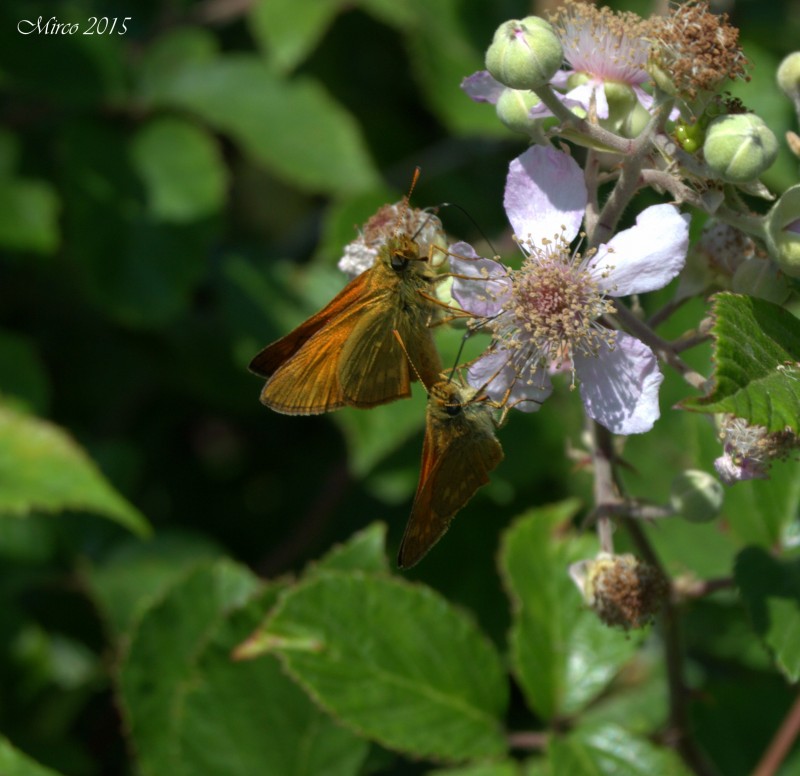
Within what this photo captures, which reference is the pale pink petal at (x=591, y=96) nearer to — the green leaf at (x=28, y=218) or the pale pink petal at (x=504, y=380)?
the pale pink petal at (x=504, y=380)

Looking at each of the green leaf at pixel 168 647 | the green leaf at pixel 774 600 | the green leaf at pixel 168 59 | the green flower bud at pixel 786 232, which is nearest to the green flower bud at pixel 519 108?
the green flower bud at pixel 786 232

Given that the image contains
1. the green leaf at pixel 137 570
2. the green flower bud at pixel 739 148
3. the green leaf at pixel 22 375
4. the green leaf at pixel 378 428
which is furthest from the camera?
the green leaf at pixel 22 375

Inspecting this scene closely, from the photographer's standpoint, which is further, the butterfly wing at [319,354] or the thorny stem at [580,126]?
the butterfly wing at [319,354]

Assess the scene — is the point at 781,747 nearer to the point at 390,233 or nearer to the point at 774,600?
the point at 774,600

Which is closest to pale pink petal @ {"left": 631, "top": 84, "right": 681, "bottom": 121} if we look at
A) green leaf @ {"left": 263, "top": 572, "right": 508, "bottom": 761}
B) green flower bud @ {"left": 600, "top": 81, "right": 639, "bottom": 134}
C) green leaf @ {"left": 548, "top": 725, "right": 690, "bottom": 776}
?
green flower bud @ {"left": 600, "top": 81, "right": 639, "bottom": 134}

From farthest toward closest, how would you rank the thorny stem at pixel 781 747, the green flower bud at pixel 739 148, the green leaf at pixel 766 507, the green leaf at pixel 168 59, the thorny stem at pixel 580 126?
the green leaf at pixel 168 59, the thorny stem at pixel 781 747, the green leaf at pixel 766 507, the thorny stem at pixel 580 126, the green flower bud at pixel 739 148

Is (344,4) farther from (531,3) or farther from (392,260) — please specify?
(392,260)

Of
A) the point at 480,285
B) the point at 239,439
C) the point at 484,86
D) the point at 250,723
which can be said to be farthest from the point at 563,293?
the point at 239,439

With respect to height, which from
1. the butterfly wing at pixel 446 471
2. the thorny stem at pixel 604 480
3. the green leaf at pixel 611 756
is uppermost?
the butterfly wing at pixel 446 471
